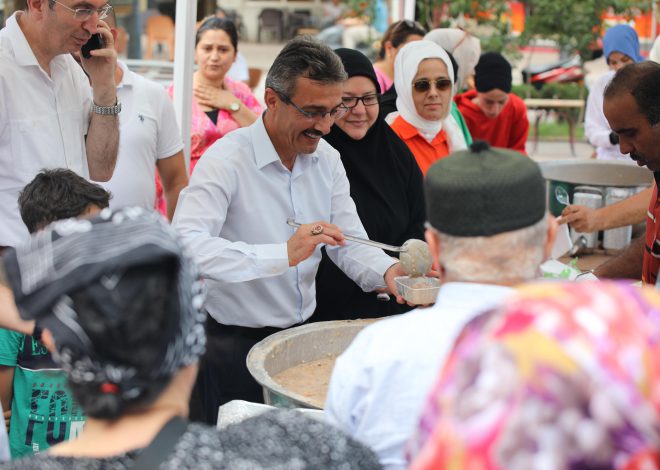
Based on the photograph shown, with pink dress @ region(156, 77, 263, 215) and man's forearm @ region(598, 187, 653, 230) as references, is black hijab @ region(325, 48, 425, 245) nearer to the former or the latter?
man's forearm @ region(598, 187, 653, 230)

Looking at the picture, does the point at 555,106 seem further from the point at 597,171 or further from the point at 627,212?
the point at 627,212

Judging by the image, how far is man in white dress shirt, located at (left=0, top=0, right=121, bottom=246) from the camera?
2539 mm

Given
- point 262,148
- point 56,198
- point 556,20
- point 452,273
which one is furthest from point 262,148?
point 556,20

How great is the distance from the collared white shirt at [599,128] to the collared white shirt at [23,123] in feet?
12.9

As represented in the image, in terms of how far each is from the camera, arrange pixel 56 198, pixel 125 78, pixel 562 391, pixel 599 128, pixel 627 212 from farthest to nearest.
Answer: pixel 599 128 < pixel 125 78 < pixel 627 212 < pixel 56 198 < pixel 562 391

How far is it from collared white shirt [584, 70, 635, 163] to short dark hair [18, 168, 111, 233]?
4208 mm

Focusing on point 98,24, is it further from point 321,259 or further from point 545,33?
point 545,33

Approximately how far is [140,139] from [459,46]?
2618 mm

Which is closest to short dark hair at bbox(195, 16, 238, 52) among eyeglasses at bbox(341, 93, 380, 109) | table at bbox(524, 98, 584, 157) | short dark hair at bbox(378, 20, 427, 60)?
short dark hair at bbox(378, 20, 427, 60)

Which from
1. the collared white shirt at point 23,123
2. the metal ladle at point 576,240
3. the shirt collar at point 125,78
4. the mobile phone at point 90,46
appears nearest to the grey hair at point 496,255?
the collared white shirt at point 23,123

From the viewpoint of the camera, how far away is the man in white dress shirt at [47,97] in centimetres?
254

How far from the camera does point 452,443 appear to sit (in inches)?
38.2

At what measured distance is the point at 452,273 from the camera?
52.9 inches

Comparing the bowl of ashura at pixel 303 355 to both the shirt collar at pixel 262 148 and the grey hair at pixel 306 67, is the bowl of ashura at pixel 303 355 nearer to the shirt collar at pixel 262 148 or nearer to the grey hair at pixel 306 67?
the shirt collar at pixel 262 148
